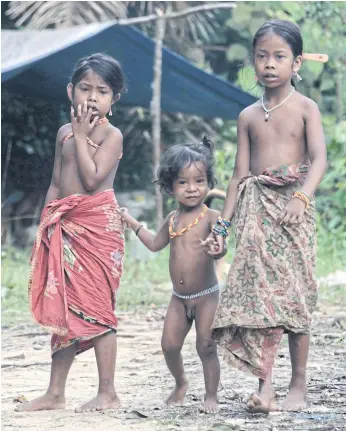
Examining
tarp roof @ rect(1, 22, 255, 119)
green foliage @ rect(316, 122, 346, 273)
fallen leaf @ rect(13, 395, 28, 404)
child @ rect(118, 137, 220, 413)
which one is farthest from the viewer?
green foliage @ rect(316, 122, 346, 273)

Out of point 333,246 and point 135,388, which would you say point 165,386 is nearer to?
point 135,388

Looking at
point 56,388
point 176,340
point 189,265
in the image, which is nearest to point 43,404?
point 56,388

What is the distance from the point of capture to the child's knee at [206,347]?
3662 millimetres

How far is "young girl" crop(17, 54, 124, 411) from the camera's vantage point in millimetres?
3732

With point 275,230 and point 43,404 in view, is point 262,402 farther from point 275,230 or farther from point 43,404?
point 43,404

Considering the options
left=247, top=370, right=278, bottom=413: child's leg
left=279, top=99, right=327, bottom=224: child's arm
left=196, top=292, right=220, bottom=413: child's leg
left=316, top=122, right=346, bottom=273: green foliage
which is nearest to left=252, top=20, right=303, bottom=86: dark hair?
left=279, top=99, right=327, bottom=224: child's arm

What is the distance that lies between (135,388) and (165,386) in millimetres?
139

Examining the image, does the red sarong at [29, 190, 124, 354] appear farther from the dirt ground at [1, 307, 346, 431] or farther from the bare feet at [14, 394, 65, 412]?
the dirt ground at [1, 307, 346, 431]

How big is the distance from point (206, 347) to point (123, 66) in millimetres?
4812

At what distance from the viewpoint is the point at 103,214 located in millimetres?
3812

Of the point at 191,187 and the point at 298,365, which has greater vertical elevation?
the point at 191,187

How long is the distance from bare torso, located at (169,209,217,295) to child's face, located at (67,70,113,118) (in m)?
0.59

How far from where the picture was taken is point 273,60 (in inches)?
142

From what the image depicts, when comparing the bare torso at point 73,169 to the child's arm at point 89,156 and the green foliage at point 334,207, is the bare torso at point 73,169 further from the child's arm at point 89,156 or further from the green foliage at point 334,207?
the green foliage at point 334,207
